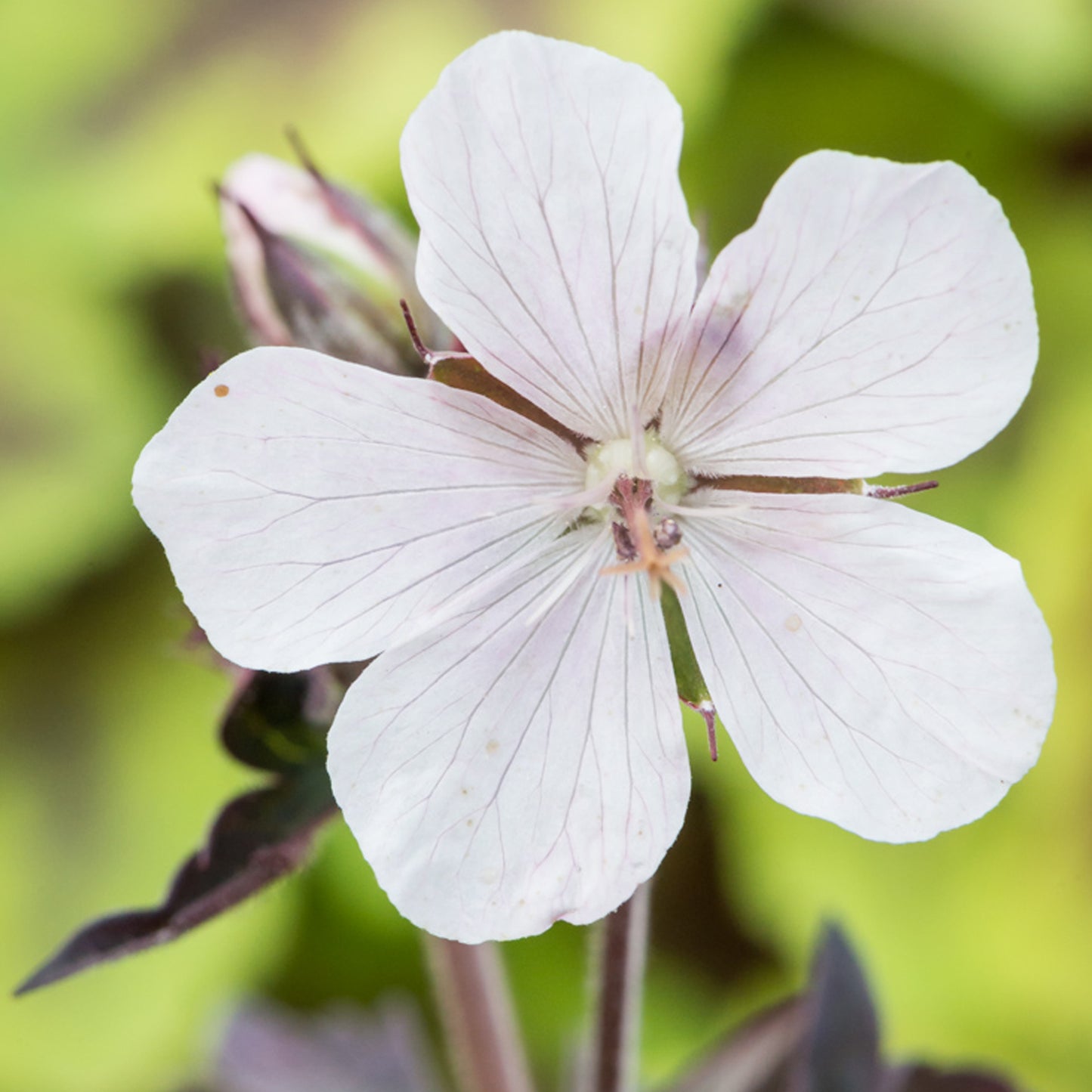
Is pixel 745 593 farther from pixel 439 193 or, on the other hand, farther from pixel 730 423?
pixel 439 193

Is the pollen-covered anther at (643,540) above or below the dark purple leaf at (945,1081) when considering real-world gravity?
above

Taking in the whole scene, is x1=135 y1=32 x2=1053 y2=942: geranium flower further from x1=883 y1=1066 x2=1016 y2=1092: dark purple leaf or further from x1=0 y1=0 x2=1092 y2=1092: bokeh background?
x1=0 y1=0 x2=1092 y2=1092: bokeh background

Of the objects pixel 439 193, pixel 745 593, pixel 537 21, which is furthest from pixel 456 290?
pixel 537 21

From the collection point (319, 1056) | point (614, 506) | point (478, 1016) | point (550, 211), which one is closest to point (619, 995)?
point (478, 1016)

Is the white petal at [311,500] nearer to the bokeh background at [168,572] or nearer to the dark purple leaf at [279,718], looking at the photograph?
the dark purple leaf at [279,718]

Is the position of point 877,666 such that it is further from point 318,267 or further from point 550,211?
point 318,267

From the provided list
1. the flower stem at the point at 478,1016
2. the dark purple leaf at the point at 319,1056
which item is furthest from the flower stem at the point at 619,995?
the dark purple leaf at the point at 319,1056

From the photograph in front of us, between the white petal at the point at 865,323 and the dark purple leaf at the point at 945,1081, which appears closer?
the white petal at the point at 865,323
